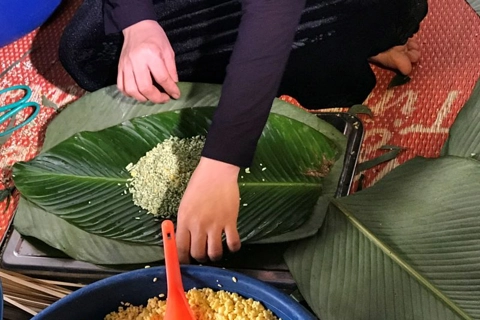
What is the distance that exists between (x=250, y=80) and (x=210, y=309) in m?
0.31

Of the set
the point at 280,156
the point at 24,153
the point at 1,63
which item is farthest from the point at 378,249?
the point at 1,63

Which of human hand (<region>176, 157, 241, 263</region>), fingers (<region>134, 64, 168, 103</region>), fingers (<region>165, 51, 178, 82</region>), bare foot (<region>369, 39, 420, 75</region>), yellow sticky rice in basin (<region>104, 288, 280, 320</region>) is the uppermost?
bare foot (<region>369, 39, 420, 75</region>)

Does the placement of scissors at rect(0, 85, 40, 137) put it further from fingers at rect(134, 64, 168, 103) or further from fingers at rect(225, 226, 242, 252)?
fingers at rect(225, 226, 242, 252)

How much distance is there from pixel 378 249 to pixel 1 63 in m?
1.05

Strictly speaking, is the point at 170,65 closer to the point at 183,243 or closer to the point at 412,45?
the point at 183,243

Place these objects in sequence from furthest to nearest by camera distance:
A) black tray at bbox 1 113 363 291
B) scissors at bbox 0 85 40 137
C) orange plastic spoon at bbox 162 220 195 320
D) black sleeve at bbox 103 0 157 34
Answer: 1. scissors at bbox 0 85 40 137
2. black sleeve at bbox 103 0 157 34
3. black tray at bbox 1 113 363 291
4. orange plastic spoon at bbox 162 220 195 320

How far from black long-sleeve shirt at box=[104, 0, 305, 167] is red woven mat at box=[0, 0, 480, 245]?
38 cm

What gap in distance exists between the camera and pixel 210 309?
0.73 m

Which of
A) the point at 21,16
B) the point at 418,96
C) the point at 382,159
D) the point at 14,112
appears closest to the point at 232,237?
the point at 382,159

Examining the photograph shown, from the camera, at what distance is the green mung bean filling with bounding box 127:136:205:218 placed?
843mm

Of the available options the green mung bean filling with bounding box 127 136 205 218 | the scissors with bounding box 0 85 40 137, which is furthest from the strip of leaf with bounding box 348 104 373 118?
the scissors with bounding box 0 85 40 137

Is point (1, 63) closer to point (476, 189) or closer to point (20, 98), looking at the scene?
point (20, 98)

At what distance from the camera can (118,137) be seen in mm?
910

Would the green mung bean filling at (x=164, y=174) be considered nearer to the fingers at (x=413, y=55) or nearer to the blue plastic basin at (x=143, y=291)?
the blue plastic basin at (x=143, y=291)
